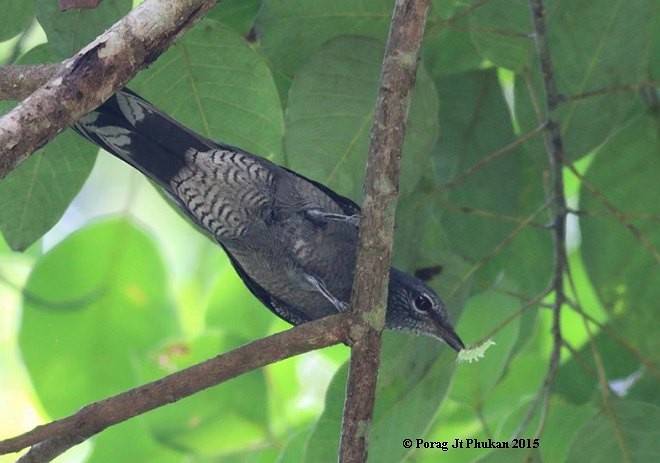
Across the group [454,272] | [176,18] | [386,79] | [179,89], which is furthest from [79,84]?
[454,272]

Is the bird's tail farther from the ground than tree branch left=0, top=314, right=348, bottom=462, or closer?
farther from the ground

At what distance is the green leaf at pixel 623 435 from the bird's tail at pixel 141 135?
5.76 ft

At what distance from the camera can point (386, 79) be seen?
3049 mm

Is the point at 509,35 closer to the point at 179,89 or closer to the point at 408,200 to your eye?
the point at 408,200

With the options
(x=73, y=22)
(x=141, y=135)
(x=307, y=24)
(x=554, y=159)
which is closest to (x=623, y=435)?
(x=554, y=159)

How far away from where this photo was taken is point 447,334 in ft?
12.9

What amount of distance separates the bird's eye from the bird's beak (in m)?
0.05

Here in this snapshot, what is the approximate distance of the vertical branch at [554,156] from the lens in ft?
12.7

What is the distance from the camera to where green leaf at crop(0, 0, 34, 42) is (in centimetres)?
384

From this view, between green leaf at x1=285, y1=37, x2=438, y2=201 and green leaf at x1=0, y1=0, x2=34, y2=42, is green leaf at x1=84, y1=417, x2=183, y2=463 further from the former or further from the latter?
green leaf at x1=0, y1=0, x2=34, y2=42

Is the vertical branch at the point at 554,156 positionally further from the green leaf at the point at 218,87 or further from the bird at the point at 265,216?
the green leaf at the point at 218,87

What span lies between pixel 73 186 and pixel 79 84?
1.19 m

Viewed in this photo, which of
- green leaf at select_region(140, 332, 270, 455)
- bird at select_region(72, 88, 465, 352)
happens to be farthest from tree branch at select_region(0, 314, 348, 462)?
green leaf at select_region(140, 332, 270, 455)

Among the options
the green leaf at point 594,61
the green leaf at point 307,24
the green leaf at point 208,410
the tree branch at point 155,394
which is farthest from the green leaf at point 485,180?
the tree branch at point 155,394
